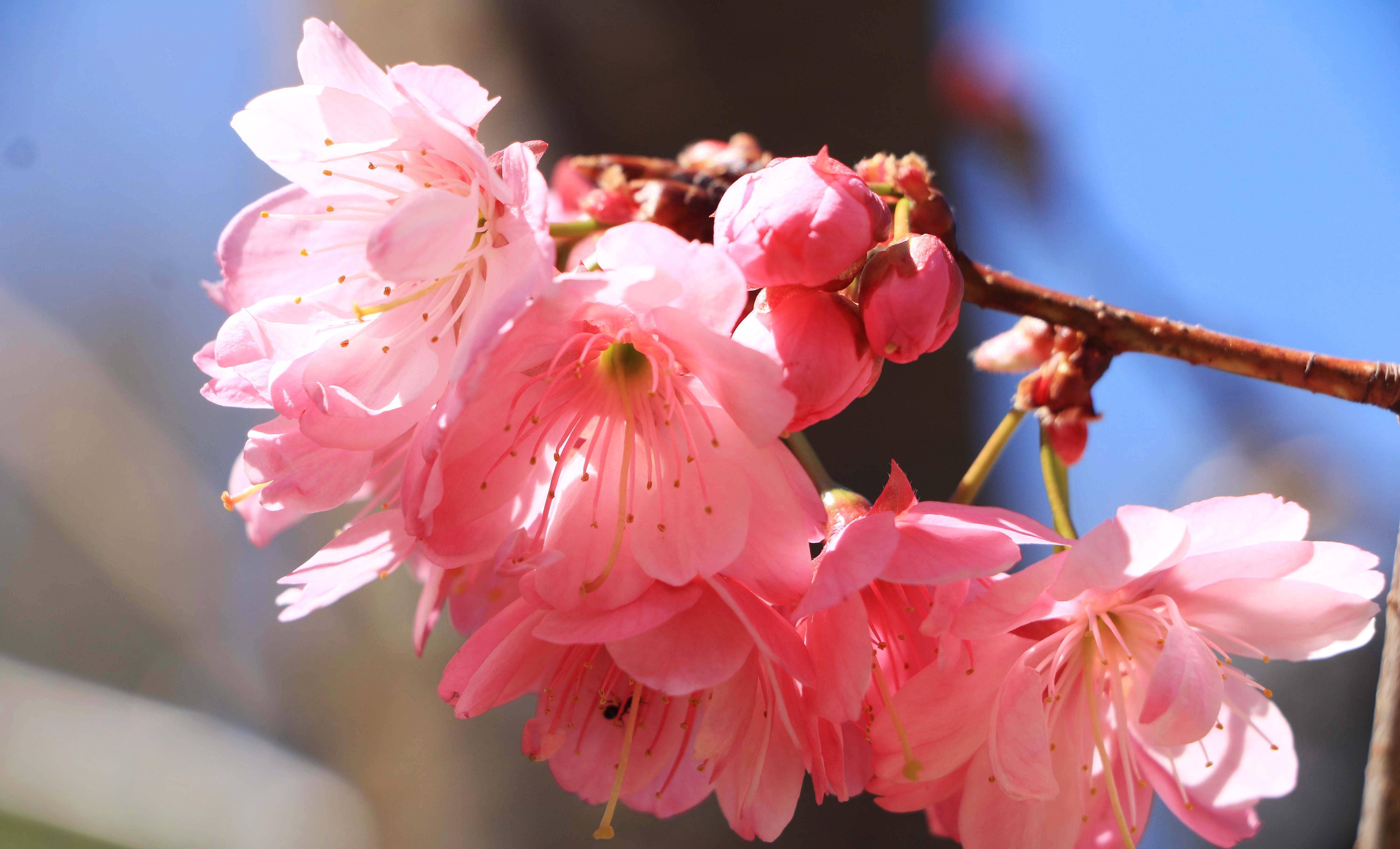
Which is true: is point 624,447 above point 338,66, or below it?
below

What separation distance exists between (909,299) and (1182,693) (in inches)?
9.4

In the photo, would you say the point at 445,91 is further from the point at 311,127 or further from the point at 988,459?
the point at 988,459

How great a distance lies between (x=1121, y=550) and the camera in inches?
14.0

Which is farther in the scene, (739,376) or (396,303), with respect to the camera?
(396,303)

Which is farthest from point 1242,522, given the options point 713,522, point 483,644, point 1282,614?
point 483,644

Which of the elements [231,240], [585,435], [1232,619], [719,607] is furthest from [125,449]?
[1232,619]

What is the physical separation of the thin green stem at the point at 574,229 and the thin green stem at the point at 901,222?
0.81 feet

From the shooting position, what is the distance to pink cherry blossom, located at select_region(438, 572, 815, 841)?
364mm

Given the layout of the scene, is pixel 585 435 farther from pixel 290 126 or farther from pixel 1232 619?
pixel 1232 619

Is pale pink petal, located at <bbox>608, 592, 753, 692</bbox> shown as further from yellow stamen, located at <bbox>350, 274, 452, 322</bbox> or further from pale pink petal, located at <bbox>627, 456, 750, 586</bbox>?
yellow stamen, located at <bbox>350, 274, 452, 322</bbox>

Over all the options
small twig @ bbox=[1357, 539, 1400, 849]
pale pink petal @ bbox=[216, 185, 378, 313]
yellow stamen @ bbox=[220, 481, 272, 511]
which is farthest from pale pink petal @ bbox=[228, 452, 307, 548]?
small twig @ bbox=[1357, 539, 1400, 849]

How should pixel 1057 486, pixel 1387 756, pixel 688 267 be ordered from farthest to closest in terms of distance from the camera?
pixel 1057 486
pixel 1387 756
pixel 688 267

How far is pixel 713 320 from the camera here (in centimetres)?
34

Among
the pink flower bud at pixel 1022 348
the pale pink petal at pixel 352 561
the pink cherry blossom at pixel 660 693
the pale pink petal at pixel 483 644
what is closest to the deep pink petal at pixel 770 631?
the pink cherry blossom at pixel 660 693
